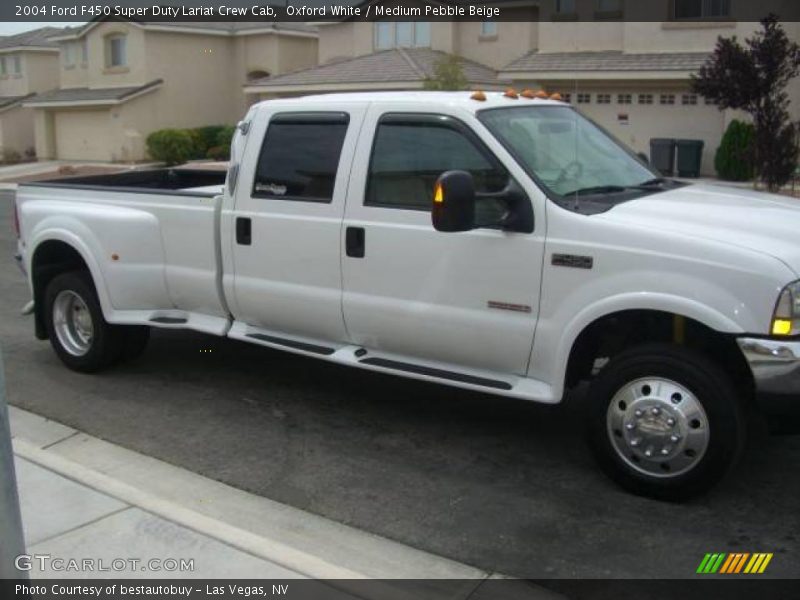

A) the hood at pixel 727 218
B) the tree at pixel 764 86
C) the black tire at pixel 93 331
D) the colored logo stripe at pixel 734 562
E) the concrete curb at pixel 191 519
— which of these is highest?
the tree at pixel 764 86

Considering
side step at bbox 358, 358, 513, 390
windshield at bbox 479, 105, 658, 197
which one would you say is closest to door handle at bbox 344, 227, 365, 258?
side step at bbox 358, 358, 513, 390

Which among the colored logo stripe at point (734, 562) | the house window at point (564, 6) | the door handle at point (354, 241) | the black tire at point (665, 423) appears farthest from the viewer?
the house window at point (564, 6)

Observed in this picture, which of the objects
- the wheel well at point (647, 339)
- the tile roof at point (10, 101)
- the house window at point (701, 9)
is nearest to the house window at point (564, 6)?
the house window at point (701, 9)

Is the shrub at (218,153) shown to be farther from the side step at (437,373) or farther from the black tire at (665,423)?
the black tire at (665,423)

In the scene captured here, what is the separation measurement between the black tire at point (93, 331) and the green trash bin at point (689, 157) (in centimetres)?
1970

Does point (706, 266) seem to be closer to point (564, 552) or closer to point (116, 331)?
point (564, 552)

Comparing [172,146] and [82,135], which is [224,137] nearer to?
[172,146]

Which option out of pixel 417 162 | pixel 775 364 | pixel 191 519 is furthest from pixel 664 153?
pixel 191 519

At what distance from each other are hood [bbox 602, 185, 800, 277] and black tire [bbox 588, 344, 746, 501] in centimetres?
59

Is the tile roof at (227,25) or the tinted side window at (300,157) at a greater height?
the tile roof at (227,25)

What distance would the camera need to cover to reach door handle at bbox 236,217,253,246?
5.95 m

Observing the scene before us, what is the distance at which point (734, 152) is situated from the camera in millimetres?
22656

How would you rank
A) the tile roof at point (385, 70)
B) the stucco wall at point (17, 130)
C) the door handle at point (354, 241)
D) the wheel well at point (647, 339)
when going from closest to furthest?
1. the wheel well at point (647, 339)
2. the door handle at point (354, 241)
3. the tile roof at point (385, 70)
4. the stucco wall at point (17, 130)

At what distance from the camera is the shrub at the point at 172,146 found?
114 feet
